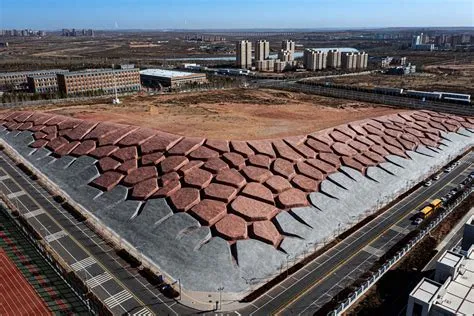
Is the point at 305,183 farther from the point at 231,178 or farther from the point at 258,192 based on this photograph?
the point at 231,178

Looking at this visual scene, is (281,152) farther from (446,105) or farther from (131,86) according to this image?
(131,86)

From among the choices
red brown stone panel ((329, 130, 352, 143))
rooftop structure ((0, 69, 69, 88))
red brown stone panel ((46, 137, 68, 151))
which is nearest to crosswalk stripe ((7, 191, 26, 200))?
red brown stone panel ((46, 137, 68, 151))

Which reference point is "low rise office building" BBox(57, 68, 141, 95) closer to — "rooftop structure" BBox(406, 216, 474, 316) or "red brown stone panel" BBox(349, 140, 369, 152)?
"red brown stone panel" BBox(349, 140, 369, 152)

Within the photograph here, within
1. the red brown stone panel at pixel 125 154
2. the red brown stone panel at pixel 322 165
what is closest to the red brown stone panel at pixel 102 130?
the red brown stone panel at pixel 125 154

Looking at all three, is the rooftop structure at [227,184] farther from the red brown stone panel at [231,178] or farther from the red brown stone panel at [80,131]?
the red brown stone panel at [80,131]

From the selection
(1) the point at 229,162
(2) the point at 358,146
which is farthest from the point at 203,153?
(2) the point at 358,146

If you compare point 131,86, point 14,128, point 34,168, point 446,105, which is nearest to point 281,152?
point 34,168
